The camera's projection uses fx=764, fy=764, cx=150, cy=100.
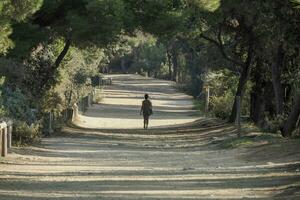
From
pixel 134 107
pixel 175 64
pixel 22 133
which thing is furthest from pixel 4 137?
pixel 175 64

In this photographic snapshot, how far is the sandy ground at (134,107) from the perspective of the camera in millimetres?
41312

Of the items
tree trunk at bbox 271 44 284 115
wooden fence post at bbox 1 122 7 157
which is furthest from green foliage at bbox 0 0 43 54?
tree trunk at bbox 271 44 284 115

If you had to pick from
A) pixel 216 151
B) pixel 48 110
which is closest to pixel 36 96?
pixel 48 110

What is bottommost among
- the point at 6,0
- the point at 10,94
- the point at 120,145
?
the point at 120,145

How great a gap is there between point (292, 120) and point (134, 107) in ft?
98.0

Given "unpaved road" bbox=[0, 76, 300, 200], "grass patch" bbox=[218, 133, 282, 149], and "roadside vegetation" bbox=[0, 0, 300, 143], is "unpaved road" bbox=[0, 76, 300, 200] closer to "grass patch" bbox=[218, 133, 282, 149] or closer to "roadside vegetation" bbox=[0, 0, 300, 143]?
"grass patch" bbox=[218, 133, 282, 149]

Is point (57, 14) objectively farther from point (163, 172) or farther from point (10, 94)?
point (163, 172)

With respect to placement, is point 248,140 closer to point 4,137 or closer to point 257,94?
point 4,137

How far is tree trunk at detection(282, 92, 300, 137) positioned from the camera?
973 inches

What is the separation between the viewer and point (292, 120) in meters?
25.3

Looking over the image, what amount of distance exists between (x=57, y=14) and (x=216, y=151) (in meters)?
8.93

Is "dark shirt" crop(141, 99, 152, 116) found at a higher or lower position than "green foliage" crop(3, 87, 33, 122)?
lower

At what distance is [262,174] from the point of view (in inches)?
620

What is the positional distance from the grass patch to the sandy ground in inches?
515
